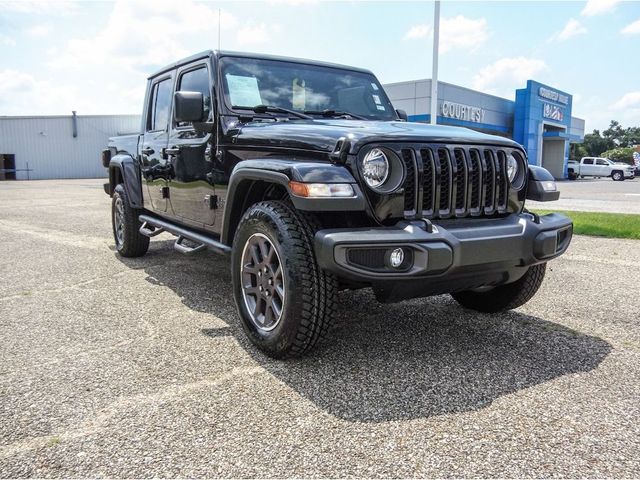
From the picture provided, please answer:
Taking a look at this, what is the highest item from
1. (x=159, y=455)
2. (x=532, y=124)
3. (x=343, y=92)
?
(x=532, y=124)

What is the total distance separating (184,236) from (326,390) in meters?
2.27

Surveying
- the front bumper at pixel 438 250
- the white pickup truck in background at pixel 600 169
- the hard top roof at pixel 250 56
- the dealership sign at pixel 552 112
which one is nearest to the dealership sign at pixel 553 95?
the dealership sign at pixel 552 112

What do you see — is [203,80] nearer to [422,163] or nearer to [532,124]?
[422,163]

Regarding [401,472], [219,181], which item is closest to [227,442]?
[401,472]

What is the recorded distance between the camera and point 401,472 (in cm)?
203

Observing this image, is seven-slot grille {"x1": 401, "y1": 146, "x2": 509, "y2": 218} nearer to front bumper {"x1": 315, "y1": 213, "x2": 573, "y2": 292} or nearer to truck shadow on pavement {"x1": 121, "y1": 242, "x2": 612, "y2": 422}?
front bumper {"x1": 315, "y1": 213, "x2": 573, "y2": 292}

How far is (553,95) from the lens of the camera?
4009 cm

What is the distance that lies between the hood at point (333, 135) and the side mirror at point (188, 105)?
38 cm

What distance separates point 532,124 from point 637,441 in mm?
38894

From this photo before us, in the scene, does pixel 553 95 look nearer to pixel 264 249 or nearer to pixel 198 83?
pixel 198 83

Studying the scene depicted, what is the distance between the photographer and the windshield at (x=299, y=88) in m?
4.06

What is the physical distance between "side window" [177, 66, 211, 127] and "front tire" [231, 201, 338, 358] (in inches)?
52.9

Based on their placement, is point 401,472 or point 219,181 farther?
point 219,181

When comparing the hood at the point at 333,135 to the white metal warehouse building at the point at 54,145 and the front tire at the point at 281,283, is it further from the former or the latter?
the white metal warehouse building at the point at 54,145
